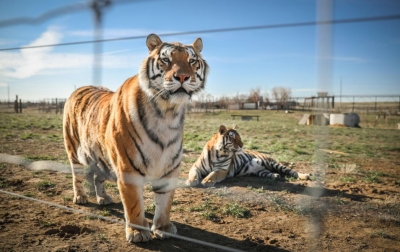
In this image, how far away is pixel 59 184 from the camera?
4.64 m

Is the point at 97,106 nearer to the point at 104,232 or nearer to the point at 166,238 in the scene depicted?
the point at 104,232

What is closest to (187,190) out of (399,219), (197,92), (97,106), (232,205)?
(232,205)

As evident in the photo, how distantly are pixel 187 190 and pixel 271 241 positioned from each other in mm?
2044

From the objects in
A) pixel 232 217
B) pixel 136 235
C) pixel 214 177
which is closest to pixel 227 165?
pixel 214 177

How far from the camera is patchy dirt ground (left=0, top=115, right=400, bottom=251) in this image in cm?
277

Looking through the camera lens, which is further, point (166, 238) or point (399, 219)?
point (399, 219)

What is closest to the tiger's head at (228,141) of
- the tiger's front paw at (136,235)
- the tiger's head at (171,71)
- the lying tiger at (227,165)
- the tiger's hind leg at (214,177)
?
the lying tiger at (227,165)

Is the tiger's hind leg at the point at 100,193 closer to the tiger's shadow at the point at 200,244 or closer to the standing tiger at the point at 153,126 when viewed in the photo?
the standing tiger at the point at 153,126

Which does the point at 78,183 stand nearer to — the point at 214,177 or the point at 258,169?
the point at 214,177

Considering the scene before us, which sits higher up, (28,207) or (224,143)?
(224,143)

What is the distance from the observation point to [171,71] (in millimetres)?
2463

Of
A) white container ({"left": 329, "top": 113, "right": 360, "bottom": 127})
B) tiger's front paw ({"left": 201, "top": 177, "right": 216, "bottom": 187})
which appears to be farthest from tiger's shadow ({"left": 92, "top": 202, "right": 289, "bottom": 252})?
white container ({"left": 329, "top": 113, "right": 360, "bottom": 127})

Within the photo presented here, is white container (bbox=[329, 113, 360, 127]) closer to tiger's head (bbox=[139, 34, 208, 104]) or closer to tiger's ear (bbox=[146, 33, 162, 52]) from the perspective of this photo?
tiger's head (bbox=[139, 34, 208, 104])

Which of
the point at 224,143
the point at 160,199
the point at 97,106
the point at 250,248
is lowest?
the point at 250,248
